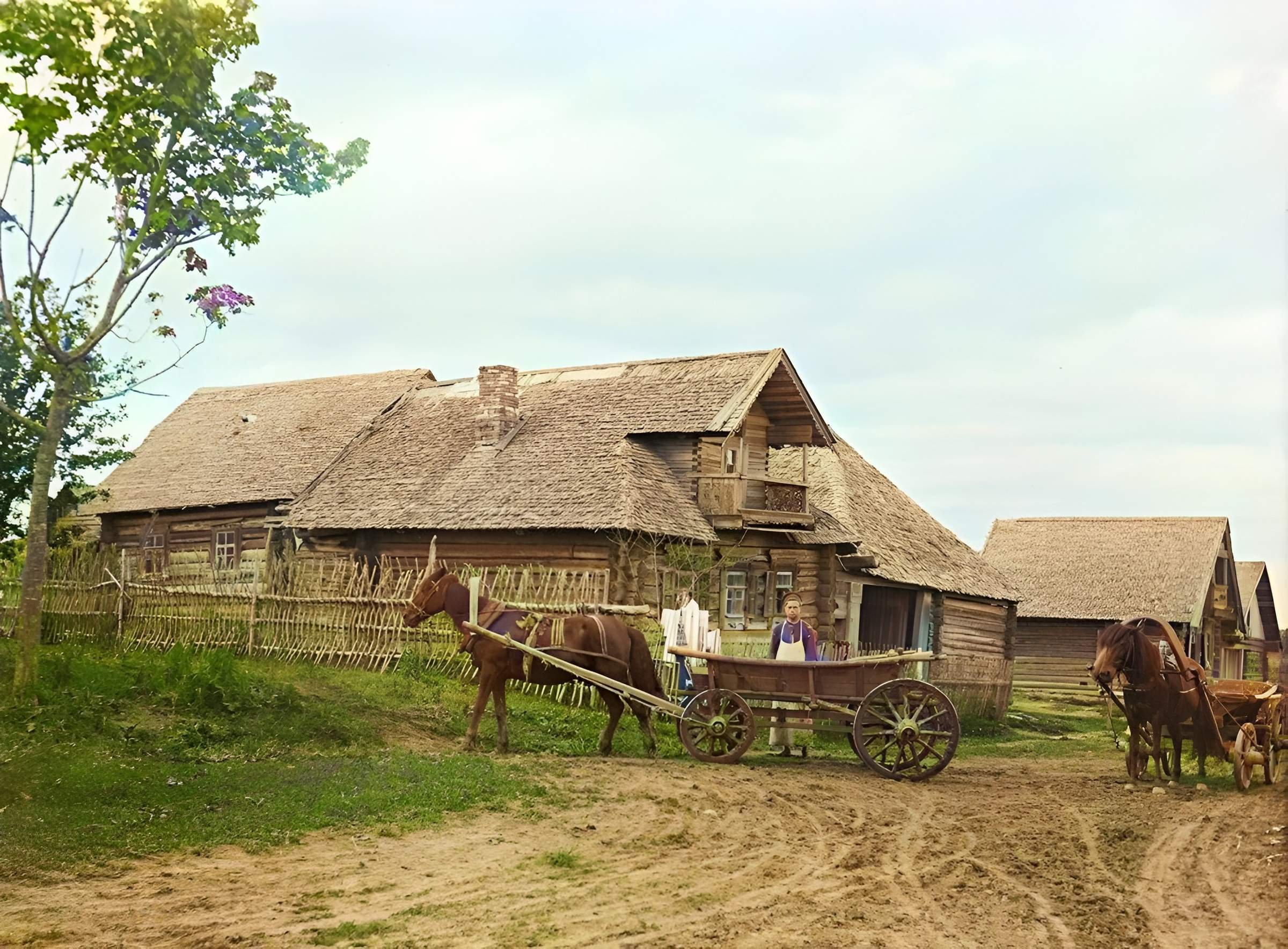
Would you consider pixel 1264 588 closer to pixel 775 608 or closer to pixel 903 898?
pixel 775 608

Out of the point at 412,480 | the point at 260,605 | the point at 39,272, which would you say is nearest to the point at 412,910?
the point at 39,272

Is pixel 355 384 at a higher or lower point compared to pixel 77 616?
higher

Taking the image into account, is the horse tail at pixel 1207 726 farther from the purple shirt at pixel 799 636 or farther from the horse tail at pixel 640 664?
the horse tail at pixel 640 664

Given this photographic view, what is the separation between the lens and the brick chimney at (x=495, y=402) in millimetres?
25531

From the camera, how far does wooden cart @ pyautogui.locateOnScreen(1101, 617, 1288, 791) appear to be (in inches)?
504

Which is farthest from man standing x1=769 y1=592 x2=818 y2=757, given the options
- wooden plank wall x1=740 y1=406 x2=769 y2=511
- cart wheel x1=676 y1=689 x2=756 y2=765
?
wooden plank wall x1=740 y1=406 x2=769 y2=511

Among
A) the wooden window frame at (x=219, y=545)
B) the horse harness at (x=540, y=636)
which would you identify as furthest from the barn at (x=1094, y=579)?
the horse harness at (x=540, y=636)

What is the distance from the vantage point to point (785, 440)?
26.8 m

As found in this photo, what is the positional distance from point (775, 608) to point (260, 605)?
1016 centimetres

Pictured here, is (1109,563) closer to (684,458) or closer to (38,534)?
(684,458)

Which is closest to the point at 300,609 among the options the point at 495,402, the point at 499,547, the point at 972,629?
the point at 499,547

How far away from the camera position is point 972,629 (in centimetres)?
3055

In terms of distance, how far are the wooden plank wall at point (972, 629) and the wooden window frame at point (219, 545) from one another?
572 inches

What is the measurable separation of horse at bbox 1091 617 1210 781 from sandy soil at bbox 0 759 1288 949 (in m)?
1.65
